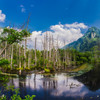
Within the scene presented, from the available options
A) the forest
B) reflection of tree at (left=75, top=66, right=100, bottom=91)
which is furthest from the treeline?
reflection of tree at (left=75, top=66, right=100, bottom=91)

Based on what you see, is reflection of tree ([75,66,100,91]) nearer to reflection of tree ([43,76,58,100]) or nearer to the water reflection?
the water reflection

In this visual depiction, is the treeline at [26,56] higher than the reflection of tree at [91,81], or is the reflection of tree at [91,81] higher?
the treeline at [26,56]

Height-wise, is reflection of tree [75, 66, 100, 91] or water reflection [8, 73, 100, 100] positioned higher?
water reflection [8, 73, 100, 100]

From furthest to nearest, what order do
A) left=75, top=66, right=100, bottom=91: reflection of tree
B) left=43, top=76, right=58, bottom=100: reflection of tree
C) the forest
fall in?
1. left=75, top=66, right=100, bottom=91: reflection of tree
2. left=43, top=76, right=58, bottom=100: reflection of tree
3. the forest

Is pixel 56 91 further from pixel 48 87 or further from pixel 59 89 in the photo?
pixel 48 87

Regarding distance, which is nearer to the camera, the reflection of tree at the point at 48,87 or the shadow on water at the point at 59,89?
the shadow on water at the point at 59,89

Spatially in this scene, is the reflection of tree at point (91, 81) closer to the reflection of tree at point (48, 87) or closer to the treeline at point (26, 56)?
the reflection of tree at point (48, 87)

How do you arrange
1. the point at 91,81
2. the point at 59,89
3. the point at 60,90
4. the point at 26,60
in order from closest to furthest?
1. the point at 60,90
2. the point at 59,89
3. the point at 91,81
4. the point at 26,60

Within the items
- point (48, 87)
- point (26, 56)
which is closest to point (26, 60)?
point (26, 56)

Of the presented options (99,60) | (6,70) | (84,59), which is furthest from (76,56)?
(6,70)

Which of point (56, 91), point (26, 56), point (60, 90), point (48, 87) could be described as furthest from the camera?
point (26, 56)

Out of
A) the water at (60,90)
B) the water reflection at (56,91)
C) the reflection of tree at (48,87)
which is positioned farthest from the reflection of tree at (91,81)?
the reflection of tree at (48,87)

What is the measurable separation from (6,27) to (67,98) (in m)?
11.2

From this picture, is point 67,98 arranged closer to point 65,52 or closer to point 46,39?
point 46,39
